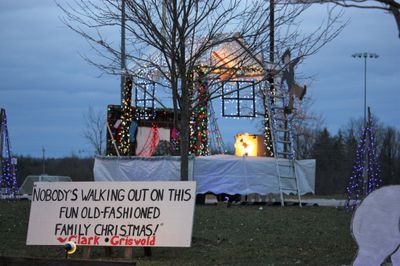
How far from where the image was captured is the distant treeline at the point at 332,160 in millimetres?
46344

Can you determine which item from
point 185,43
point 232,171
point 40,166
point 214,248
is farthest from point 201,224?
point 40,166

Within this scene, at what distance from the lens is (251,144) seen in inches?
899

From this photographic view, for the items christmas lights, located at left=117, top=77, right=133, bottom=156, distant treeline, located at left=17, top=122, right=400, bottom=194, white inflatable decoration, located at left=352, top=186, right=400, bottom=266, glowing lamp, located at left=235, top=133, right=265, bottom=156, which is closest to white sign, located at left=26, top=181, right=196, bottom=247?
white inflatable decoration, located at left=352, top=186, right=400, bottom=266

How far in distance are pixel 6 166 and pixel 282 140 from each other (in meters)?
9.56

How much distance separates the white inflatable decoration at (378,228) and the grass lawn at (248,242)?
2.49 metres

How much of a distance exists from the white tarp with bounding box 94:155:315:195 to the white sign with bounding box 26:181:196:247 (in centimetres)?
1036

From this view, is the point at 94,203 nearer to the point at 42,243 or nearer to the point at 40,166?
the point at 42,243

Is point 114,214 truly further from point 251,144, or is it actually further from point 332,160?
point 332,160

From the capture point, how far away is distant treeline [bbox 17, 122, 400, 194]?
46.3 meters

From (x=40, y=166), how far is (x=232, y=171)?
5670 cm

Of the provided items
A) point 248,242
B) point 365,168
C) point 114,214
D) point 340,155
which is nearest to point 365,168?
point 365,168

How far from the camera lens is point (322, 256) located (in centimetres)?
1067

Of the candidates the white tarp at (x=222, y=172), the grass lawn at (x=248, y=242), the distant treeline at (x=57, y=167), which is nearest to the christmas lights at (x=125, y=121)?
the white tarp at (x=222, y=172)

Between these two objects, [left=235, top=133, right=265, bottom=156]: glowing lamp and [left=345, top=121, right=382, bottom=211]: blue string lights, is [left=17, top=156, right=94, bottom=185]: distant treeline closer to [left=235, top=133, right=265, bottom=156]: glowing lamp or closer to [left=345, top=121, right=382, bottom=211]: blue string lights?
[left=235, top=133, right=265, bottom=156]: glowing lamp
